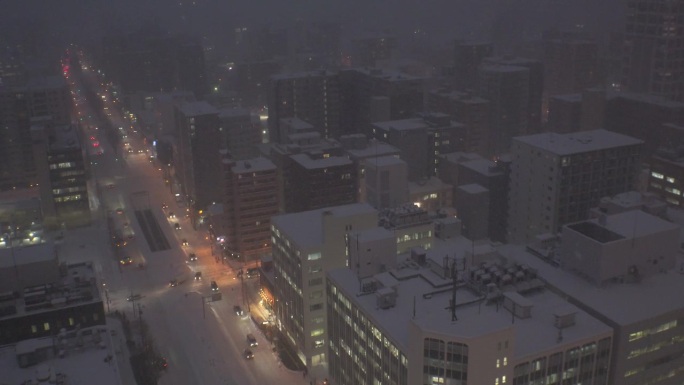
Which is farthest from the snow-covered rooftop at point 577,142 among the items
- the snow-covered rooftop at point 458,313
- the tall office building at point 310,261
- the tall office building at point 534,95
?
the tall office building at point 534,95

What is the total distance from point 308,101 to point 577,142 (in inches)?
2552

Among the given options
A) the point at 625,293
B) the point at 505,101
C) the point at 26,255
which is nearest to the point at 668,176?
the point at 625,293

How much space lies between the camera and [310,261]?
64.2 meters

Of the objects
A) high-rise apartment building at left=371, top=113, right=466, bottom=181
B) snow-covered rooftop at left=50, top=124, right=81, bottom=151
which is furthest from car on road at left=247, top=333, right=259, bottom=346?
snow-covered rooftop at left=50, top=124, right=81, bottom=151

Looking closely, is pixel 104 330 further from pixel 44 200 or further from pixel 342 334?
pixel 44 200

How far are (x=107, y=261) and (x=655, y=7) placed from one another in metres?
102

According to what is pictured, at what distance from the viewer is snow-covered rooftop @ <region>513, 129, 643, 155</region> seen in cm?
7744

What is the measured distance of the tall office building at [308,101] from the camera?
132125mm

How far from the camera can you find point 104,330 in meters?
53.7

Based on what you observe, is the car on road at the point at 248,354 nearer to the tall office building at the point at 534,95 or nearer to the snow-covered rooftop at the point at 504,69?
the snow-covered rooftop at the point at 504,69

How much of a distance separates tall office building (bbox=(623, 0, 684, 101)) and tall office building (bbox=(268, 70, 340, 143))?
2224 inches

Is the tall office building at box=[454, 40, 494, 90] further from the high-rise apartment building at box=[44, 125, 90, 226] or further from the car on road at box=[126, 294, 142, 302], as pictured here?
the car on road at box=[126, 294, 142, 302]

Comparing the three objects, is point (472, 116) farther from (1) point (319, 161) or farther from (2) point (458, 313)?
(2) point (458, 313)

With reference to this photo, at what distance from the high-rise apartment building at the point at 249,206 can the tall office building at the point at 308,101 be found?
42418 mm
